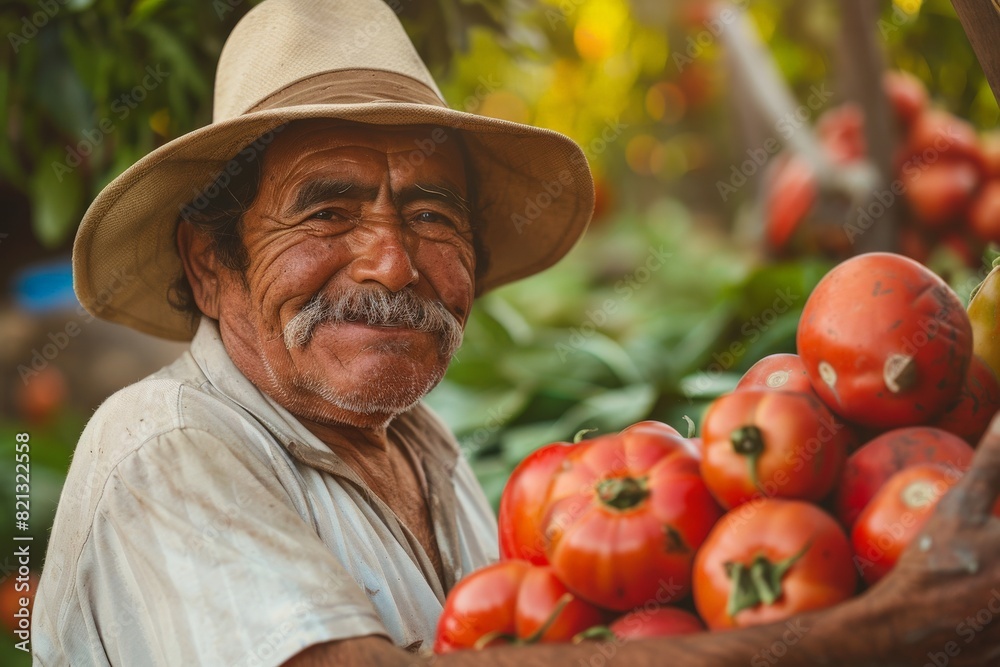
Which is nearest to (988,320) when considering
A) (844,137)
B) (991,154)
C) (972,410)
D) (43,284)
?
(972,410)

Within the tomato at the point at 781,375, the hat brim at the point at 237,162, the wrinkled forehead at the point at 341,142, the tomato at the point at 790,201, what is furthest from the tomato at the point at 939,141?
the tomato at the point at 781,375

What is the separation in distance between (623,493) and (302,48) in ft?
4.32

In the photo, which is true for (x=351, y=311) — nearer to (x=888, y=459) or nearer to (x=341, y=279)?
(x=341, y=279)

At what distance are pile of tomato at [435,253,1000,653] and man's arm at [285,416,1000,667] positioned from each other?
37mm

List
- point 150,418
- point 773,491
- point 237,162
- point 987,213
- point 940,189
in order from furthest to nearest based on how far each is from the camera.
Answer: point 940,189
point 987,213
point 237,162
point 150,418
point 773,491

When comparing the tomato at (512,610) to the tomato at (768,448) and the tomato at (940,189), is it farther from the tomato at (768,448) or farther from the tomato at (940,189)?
the tomato at (940,189)

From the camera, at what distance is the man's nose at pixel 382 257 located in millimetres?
2008

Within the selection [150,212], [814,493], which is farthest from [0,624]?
[814,493]

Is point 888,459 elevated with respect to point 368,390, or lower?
lower

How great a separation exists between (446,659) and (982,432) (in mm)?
840

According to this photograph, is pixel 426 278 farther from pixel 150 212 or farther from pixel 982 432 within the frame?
pixel 982 432

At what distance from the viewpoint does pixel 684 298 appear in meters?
5.15

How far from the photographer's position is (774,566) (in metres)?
1.21

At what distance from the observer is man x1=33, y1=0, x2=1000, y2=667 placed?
62.1 inches
